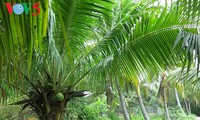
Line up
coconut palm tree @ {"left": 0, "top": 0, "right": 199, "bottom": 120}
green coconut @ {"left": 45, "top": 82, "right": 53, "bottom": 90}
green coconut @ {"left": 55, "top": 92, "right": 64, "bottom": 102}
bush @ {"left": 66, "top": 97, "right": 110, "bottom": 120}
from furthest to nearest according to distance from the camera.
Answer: bush @ {"left": 66, "top": 97, "right": 110, "bottom": 120}
green coconut @ {"left": 45, "top": 82, "right": 53, "bottom": 90}
green coconut @ {"left": 55, "top": 92, "right": 64, "bottom": 102}
coconut palm tree @ {"left": 0, "top": 0, "right": 199, "bottom": 120}

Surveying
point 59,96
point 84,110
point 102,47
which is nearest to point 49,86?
point 59,96

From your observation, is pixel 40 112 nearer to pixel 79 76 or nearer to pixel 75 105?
pixel 79 76

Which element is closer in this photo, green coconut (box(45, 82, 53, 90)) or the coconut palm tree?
the coconut palm tree

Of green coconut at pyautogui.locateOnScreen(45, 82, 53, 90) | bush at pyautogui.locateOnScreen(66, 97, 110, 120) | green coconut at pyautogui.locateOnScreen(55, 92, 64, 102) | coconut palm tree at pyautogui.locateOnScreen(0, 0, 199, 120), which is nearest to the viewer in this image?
coconut palm tree at pyautogui.locateOnScreen(0, 0, 199, 120)

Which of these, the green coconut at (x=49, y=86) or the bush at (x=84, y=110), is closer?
the green coconut at (x=49, y=86)

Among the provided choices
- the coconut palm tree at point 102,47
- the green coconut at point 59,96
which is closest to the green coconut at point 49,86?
the coconut palm tree at point 102,47

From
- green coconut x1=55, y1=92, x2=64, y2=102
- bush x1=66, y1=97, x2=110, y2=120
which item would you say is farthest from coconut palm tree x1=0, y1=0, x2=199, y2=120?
bush x1=66, y1=97, x2=110, y2=120

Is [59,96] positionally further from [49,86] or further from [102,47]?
[102,47]

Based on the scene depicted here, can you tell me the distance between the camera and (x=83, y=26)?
269 centimetres

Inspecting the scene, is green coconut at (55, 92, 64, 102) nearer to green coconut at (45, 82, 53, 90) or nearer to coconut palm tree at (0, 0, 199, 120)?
coconut palm tree at (0, 0, 199, 120)

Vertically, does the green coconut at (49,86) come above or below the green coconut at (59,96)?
above

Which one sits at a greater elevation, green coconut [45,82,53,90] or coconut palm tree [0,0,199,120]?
coconut palm tree [0,0,199,120]

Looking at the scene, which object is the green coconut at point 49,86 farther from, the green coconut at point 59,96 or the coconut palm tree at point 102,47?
the green coconut at point 59,96

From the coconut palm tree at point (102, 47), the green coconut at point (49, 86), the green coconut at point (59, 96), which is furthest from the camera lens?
the green coconut at point (49, 86)
